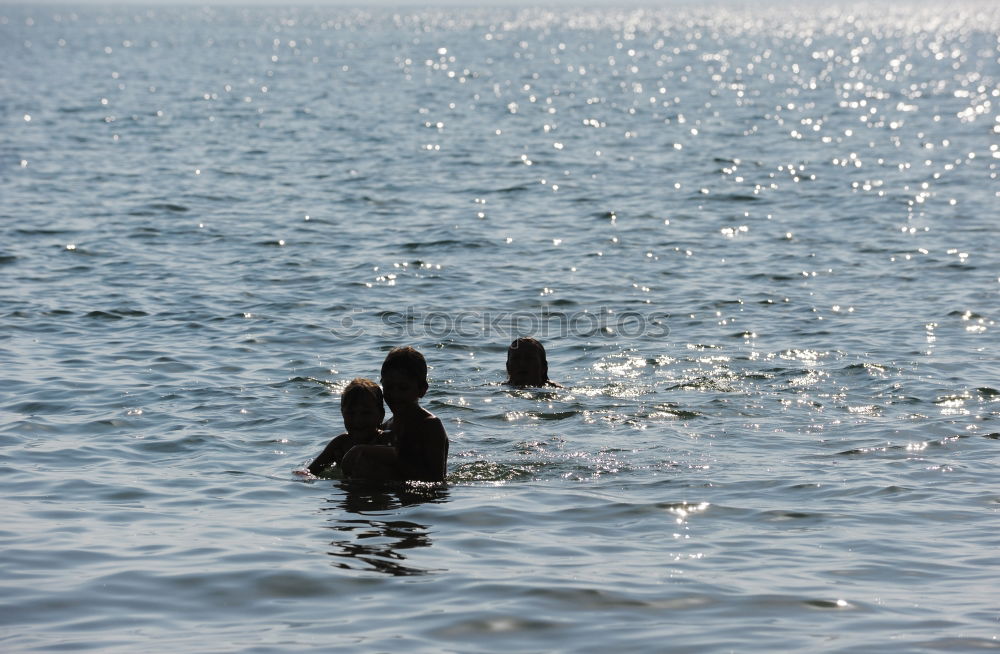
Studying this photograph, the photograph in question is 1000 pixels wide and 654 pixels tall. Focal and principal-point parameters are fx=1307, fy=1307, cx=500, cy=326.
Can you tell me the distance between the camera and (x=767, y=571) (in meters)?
8.84

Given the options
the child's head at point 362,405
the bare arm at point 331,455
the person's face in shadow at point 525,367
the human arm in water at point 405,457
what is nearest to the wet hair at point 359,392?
the child's head at point 362,405

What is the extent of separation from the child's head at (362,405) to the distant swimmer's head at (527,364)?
3.73 meters

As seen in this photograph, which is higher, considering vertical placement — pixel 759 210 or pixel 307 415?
pixel 759 210

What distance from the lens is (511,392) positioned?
565 inches

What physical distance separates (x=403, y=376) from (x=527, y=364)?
417 cm

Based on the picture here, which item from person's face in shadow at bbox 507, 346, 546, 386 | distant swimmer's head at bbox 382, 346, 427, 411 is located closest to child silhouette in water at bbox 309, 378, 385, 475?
distant swimmer's head at bbox 382, 346, 427, 411

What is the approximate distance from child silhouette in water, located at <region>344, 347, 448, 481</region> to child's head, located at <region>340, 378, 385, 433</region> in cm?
16

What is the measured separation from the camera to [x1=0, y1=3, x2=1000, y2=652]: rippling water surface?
834cm

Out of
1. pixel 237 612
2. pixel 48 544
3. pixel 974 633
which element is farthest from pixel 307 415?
pixel 974 633

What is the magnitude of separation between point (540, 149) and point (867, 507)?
2865 cm

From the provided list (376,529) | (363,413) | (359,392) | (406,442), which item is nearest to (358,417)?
(363,413)

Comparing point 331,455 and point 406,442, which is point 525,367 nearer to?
point 331,455

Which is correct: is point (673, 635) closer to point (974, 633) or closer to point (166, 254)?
point (974, 633)

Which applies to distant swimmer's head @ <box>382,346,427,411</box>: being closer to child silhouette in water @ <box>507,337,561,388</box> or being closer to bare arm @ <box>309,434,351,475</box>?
bare arm @ <box>309,434,351,475</box>
